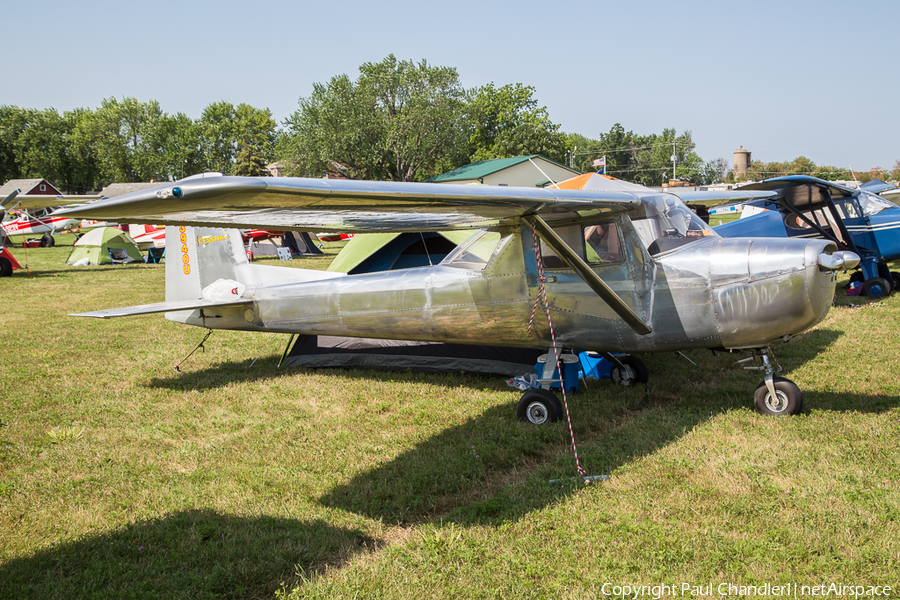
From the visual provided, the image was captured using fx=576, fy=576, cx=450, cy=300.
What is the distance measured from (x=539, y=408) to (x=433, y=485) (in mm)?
1670

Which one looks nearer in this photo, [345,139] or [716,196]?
[716,196]

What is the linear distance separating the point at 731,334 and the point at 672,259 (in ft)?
2.87

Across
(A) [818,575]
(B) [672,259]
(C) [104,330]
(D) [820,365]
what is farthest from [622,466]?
(C) [104,330]

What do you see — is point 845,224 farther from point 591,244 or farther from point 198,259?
point 198,259

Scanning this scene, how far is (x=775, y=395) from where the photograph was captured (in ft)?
18.1

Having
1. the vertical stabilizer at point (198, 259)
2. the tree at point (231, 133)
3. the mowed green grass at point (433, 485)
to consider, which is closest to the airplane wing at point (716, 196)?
the mowed green grass at point (433, 485)

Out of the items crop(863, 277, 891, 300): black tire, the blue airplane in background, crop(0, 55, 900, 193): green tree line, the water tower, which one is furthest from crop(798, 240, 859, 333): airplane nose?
the water tower

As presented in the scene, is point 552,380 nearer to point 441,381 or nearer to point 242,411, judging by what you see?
point 441,381

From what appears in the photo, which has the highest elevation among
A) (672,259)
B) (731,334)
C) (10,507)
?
(672,259)

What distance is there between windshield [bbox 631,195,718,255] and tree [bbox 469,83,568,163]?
6150cm

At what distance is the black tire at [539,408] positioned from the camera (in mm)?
5660

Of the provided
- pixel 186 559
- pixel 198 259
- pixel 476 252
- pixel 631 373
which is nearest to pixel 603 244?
pixel 476 252

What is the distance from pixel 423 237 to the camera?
1015cm

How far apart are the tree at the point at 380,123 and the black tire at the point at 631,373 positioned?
4656 centimetres
